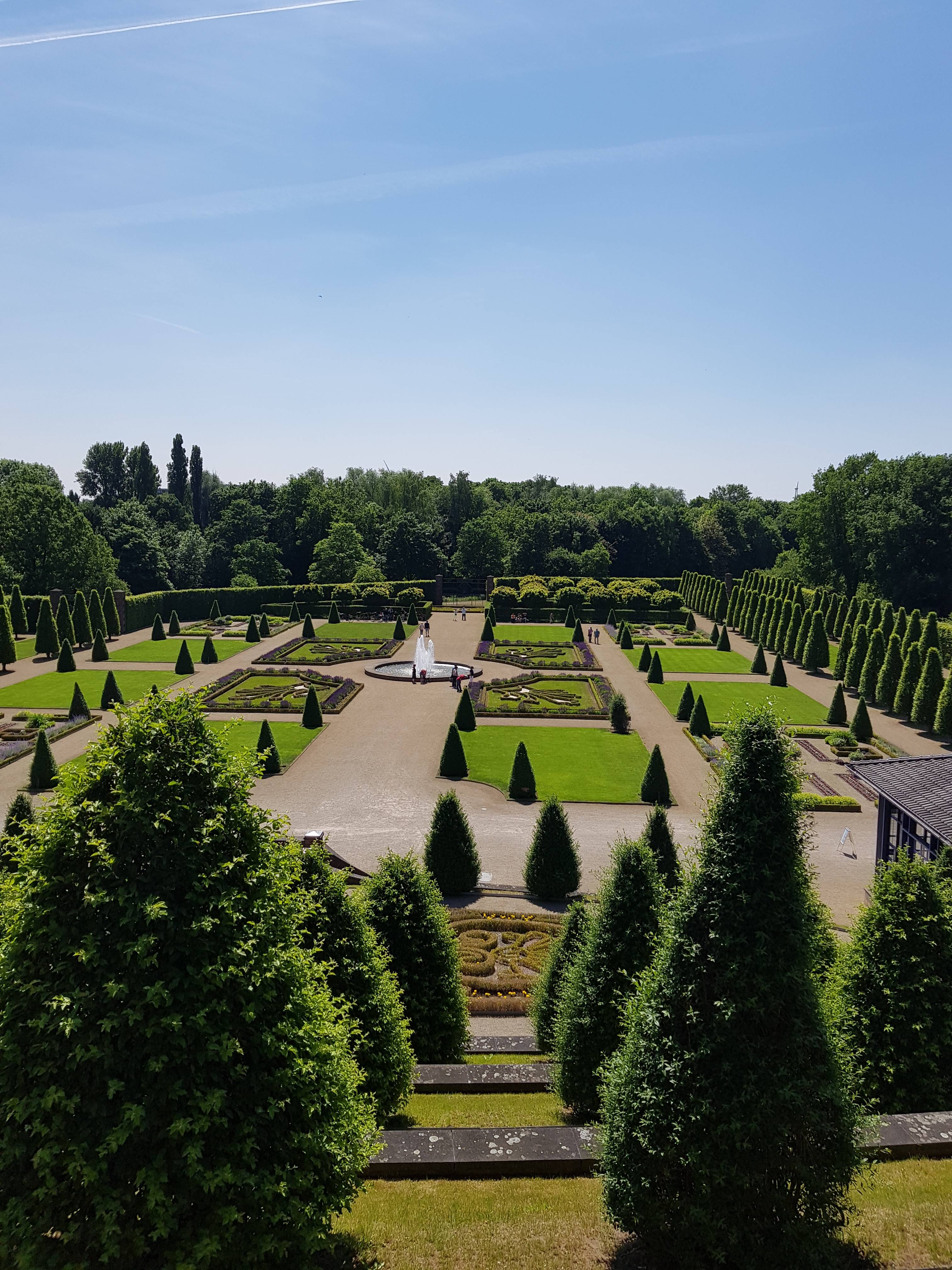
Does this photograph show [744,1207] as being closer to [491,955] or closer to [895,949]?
[895,949]

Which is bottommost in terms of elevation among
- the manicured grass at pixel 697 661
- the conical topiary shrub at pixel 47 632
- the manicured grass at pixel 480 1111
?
the manicured grass at pixel 697 661

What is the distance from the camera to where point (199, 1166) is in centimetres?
650

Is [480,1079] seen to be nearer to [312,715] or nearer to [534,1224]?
[534,1224]

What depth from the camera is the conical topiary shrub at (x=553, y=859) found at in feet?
72.4

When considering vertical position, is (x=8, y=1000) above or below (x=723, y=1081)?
above

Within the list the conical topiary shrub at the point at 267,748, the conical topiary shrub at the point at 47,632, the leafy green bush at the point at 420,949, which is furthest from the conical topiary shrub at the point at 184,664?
the leafy green bush at the point at 420,949

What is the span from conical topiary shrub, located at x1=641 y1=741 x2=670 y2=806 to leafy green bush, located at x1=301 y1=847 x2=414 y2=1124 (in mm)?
18805

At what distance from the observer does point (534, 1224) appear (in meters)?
8.79

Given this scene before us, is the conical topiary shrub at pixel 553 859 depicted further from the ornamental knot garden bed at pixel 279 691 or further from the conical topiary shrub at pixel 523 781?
the ornamental knot garden bed at pixel 279 691

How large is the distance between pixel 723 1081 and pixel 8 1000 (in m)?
5.90

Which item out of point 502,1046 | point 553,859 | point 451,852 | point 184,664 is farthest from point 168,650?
point 502,1046

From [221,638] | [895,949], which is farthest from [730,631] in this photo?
[895,949]

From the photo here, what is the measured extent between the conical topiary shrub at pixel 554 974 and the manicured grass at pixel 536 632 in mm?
45672

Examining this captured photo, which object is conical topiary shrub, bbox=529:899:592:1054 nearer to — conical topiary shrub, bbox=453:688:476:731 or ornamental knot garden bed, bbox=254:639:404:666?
conical topiary shrub, bbox=453:688:476:731
